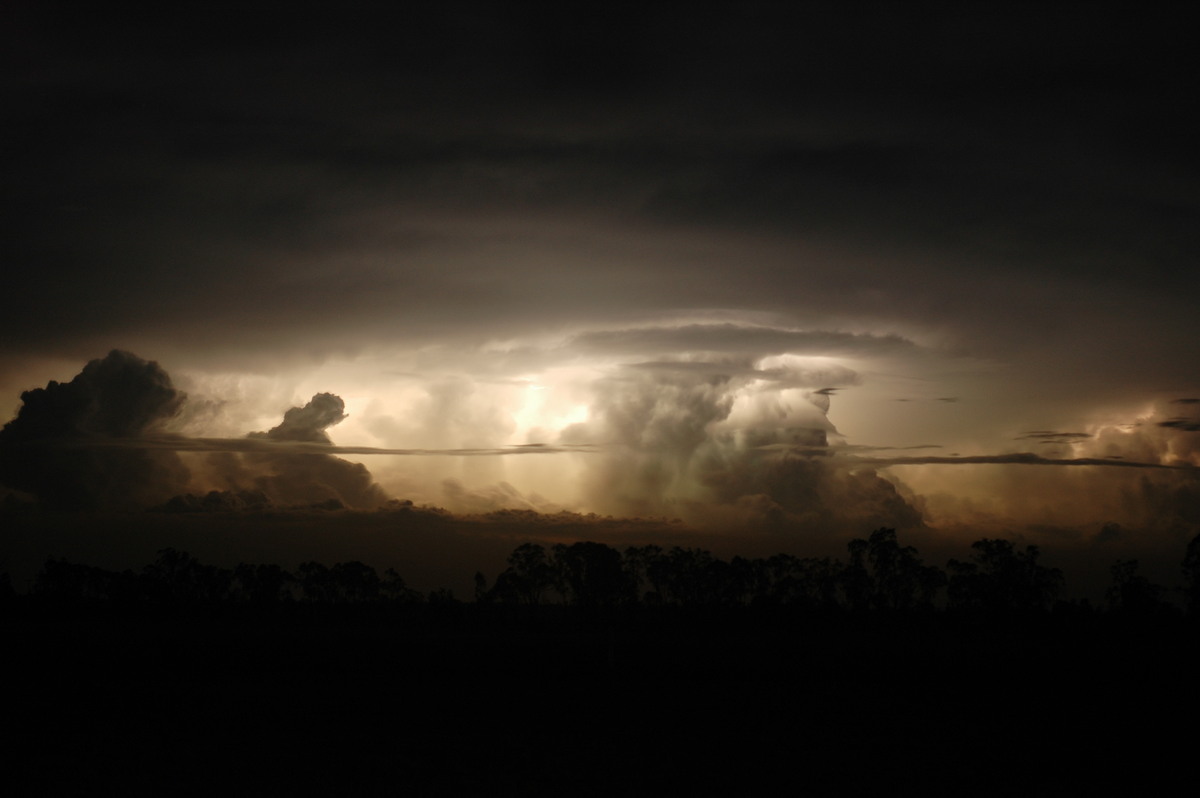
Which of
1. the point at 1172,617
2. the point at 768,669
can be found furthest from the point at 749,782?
the point at 1172,617

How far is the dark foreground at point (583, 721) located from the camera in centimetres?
1889

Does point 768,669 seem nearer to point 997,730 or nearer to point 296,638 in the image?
point 997,730

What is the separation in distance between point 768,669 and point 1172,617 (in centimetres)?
8458

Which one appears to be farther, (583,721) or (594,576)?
(594,576)

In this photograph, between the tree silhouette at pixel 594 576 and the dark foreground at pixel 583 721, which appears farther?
the tree silhouette at pixel 594 576

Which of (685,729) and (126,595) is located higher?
(685,729)

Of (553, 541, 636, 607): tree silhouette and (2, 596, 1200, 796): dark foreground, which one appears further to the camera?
(553, 541, 636, 607): tree silhouette

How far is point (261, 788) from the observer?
17422 mm

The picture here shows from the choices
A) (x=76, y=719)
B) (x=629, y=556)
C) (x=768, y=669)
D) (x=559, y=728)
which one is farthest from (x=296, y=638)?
(x=629, y=556)

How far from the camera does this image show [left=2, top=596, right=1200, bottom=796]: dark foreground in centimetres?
1889

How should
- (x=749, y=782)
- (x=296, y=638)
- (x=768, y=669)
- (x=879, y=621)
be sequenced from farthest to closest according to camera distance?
(x=879, y=621)
(x=296, y=638)
(x=768, y=669)
(x=749, y=782)

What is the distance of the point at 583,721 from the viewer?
86.0ft

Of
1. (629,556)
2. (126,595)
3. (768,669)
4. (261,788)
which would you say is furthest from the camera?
(629,556)

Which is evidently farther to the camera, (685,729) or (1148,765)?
(685,729)
